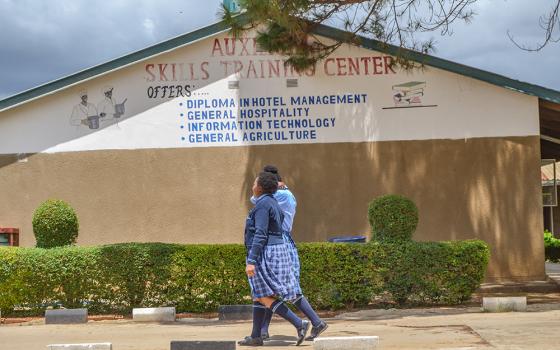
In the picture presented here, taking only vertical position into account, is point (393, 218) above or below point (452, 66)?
below

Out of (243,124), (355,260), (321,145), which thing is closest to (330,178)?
(321,145)

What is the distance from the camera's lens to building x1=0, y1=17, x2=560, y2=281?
1534cm

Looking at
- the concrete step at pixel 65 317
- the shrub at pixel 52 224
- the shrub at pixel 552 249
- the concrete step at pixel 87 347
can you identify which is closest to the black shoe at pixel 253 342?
the concrete step at pixel 87 347

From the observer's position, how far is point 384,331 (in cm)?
994

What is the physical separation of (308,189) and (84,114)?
4.48m

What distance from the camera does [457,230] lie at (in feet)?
50.3

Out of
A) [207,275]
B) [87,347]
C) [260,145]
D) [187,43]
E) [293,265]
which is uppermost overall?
[187,43]

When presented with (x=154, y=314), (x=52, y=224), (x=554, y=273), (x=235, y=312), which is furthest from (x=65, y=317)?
(x=554, y=273)

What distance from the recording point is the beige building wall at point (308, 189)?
50.2 feet

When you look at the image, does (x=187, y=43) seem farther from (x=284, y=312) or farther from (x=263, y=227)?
(x=284, y=312)

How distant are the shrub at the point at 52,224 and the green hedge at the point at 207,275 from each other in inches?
22.1

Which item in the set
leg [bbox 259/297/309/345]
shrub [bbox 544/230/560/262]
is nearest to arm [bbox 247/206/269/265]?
leg [bbox 259/297/309/345]

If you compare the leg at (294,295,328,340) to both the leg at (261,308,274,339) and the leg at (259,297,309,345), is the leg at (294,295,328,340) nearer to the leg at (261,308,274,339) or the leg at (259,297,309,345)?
the leg at (259,297,309,345)

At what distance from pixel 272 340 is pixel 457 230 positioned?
7.14 m
